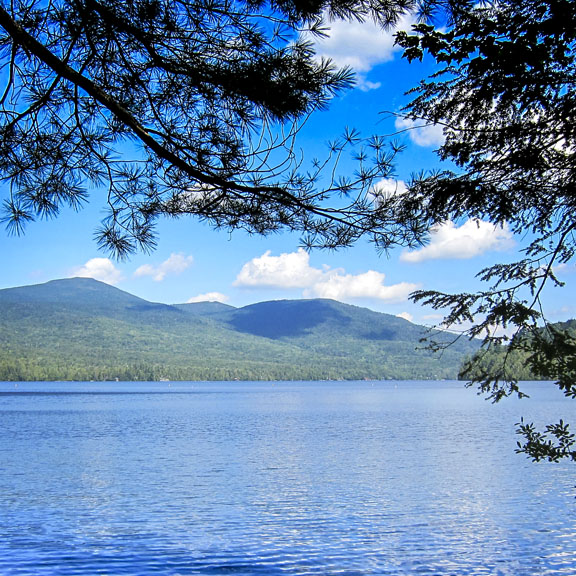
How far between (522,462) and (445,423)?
65.8 feet

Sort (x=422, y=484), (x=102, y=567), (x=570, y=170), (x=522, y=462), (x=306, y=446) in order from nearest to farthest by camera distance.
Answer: (x=570, y=170) < (x=102, y=567) < (x=422, y=484) < (x=522, y=462) < (x=306, y=446)

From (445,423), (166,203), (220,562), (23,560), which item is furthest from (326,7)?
(445,423)

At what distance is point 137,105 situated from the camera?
6.12 metres

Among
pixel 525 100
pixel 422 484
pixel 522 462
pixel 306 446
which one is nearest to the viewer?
pixel 525 100

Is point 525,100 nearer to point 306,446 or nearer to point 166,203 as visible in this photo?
point 166,203

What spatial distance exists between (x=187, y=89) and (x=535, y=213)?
314cm

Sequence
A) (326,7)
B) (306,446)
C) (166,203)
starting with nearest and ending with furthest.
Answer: (326,7) < (166,203) < (306,446)

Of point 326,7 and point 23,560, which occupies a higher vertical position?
point 326,7

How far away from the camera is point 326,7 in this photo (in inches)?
227

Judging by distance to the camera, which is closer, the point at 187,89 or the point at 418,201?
the point at 418,201

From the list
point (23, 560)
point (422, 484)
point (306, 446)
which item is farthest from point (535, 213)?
point (306, 446)

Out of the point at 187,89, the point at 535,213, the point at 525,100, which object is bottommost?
the point at 535,213

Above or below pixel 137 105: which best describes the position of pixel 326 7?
above

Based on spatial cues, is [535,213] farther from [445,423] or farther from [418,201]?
[445,423]
